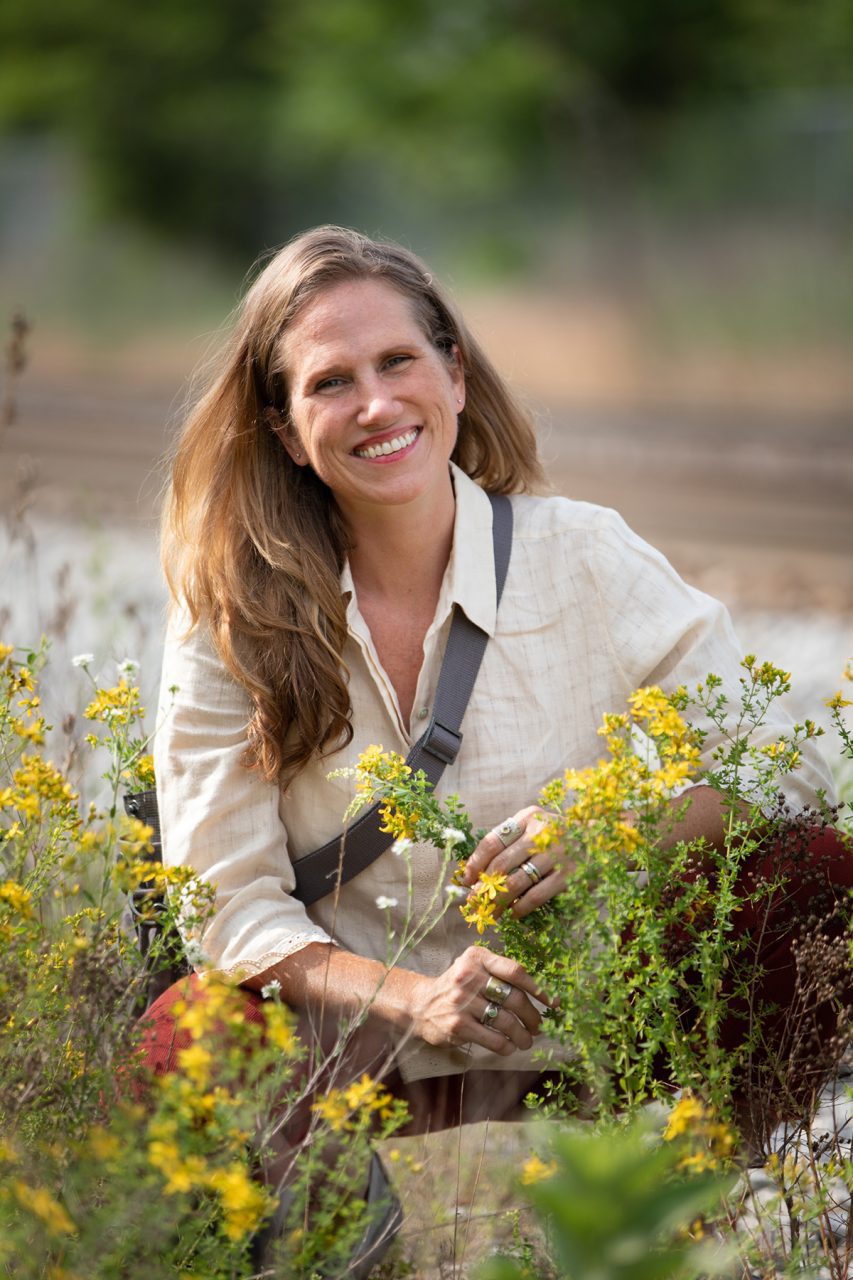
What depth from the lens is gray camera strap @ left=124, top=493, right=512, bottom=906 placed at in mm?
2951

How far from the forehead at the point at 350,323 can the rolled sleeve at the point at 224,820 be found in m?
0.62

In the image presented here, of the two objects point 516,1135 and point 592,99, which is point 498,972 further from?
point 592,99

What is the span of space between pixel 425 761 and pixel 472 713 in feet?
0.53

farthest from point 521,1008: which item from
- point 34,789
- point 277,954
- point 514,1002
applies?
point 34,789

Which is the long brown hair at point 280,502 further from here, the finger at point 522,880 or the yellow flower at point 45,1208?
the yellow flower at point 45,1208

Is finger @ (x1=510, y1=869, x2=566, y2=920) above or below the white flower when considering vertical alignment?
above

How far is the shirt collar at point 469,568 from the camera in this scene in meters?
3.10

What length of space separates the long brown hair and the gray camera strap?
6.8 inches

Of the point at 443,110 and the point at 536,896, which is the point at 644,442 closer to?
the point at 443,110

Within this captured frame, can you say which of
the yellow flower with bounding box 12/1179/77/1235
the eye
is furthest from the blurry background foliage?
the yellow flower with bounding box 12/1179/77/1235

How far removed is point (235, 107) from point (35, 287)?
489 cm

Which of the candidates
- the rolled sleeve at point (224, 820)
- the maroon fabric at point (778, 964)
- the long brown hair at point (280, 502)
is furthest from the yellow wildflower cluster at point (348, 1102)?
the long brown hair at point (280, 502)

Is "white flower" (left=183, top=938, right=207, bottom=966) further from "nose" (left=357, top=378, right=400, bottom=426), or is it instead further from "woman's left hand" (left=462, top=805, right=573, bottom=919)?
"nose" (left=357, top=378, right=400, bottom=426)

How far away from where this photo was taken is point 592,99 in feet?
71.6
